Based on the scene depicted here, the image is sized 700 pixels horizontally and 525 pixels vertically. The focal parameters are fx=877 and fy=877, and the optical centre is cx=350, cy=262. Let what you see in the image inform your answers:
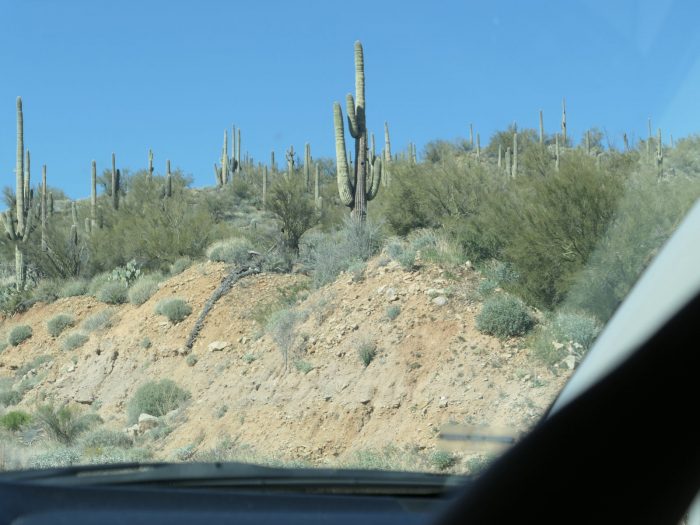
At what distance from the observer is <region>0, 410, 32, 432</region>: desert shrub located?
18609 mm

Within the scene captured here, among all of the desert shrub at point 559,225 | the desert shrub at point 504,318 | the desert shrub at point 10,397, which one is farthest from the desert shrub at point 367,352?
the desert shrub at point 10,397

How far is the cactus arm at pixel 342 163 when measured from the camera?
22609mm

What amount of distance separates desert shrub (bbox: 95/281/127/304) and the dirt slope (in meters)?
4.56

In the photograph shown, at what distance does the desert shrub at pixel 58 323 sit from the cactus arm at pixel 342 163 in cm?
1060

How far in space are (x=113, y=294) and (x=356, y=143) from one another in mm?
10118

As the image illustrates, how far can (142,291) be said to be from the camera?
1046 inches

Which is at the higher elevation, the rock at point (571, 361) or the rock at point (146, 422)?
the rock at point (571, 361)

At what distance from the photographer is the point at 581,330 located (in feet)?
25.2

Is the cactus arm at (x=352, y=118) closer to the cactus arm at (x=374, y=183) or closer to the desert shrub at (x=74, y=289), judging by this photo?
the cactus arm at (x=374, y=183)

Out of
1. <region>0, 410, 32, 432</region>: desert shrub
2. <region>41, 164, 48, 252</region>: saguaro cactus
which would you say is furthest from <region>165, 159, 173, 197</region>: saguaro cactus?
<region>0, 410, 32, 432</region>: desert shrub

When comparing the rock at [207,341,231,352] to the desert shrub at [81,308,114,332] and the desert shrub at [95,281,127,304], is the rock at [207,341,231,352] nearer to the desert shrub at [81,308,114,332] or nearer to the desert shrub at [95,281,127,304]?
the desert shrub at [81,308,114,332]

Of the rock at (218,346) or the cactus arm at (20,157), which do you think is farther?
the cactus arm at (20,157)

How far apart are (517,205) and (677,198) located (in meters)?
8.57

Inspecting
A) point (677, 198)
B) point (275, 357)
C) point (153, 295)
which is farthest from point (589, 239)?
point (153, 295)
